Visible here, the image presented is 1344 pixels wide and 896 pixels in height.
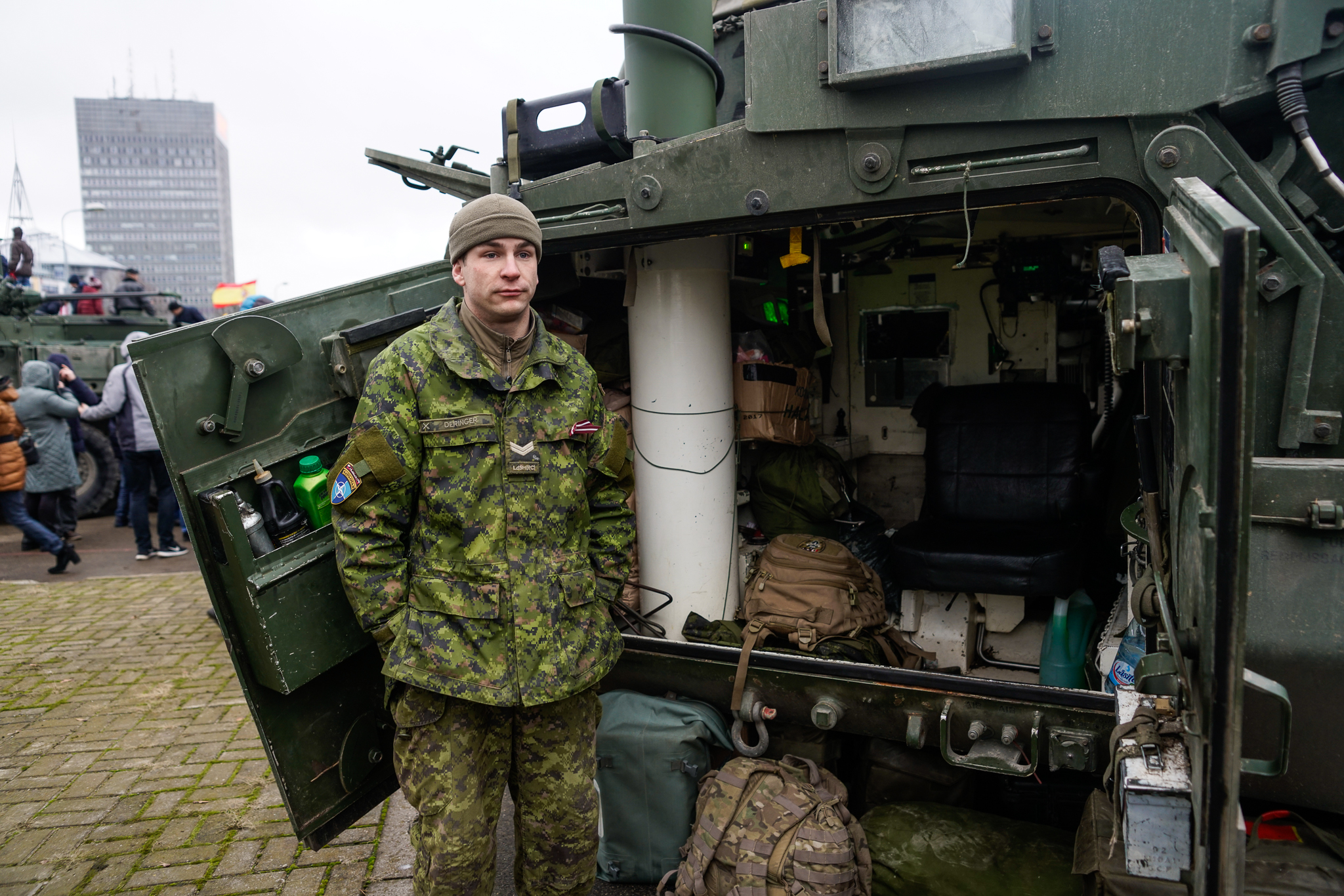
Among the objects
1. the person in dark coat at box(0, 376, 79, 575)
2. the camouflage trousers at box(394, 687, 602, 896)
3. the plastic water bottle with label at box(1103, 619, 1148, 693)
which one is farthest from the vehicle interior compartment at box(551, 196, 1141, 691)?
the person in dark coat at box(0, 376, 79, 575)

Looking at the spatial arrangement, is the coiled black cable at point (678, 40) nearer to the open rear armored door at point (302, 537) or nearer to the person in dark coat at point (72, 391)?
the open rear armored door at point (302, 537)

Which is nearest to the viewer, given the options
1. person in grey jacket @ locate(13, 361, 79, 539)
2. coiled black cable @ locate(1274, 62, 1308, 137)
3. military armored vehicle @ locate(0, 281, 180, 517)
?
coiled black cable @ locate(1274, 62, 1308, 137)

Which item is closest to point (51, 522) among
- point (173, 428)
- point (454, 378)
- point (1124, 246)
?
point (173, 428)

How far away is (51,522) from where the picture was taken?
753 cm

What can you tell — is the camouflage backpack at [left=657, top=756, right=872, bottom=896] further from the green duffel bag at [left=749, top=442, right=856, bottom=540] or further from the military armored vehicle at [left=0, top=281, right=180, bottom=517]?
the military armored vehicle at [left=0, top=281, right=180, bottom=517]

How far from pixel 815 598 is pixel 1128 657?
1070 mm

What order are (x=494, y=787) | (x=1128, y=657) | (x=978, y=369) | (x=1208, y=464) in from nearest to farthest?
1. (x=1208, y=464)
2. (x=494, y=787)
3. (x=1128, y=657)
4. (x=978, y=369)

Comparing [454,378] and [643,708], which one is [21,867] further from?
[454,378]

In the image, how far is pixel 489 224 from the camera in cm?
229

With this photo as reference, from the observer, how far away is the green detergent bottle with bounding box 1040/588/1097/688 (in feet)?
11.3

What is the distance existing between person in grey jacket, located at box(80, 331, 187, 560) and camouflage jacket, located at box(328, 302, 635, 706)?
5.08 metres

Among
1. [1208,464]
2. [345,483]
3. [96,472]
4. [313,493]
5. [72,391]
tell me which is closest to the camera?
[1208,464]

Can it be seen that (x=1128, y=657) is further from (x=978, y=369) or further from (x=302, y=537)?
(x=302, y=537)

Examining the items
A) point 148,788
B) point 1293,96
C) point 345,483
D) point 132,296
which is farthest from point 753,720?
point 132,296
